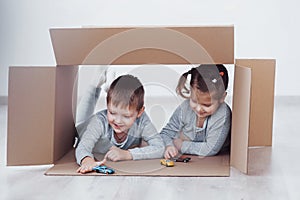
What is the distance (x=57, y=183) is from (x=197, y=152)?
408mm

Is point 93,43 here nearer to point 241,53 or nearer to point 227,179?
point 227,179

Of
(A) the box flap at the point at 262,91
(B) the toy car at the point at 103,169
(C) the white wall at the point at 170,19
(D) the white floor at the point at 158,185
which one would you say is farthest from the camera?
(C) the white wall at the point at 170,19

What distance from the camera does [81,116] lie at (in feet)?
4.93

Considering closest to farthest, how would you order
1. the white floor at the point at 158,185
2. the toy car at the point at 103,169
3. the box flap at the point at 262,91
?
the white floor at the point at 158,185, the toy car at the point at 103,169, the box flap at the point at 262,91

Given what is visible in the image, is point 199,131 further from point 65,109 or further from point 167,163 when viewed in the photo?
point 65,109

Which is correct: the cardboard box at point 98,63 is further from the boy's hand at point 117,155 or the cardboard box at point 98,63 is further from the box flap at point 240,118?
the boy's hand at point 117,155

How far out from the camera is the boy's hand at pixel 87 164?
1.27 m

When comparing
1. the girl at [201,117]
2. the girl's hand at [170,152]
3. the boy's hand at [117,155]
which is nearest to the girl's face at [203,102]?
the girl at [201,117]

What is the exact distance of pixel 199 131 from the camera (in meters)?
1.42

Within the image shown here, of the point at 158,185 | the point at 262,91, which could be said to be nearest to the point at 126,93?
the point at 158,185

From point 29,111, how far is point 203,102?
0.44m

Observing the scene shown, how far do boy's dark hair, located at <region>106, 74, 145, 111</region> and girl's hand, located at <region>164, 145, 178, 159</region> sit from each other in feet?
0.42

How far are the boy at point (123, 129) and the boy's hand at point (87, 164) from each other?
2 cm

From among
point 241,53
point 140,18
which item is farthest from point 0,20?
point 241,53
